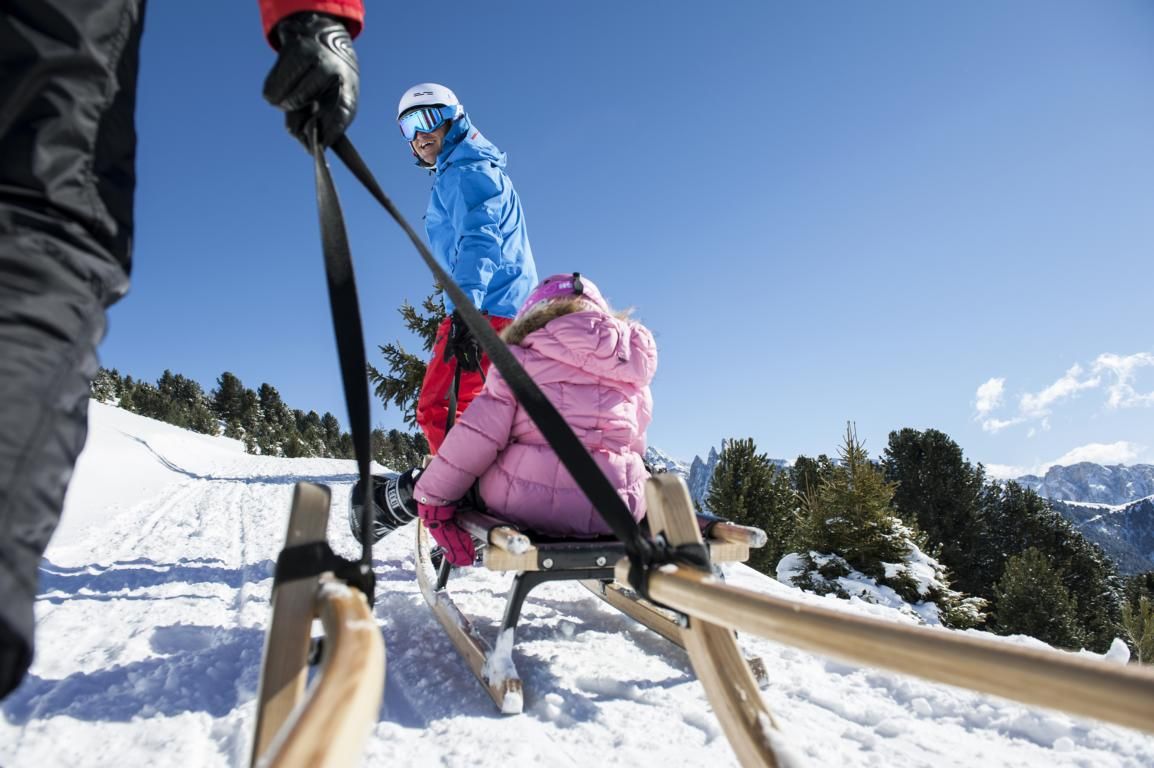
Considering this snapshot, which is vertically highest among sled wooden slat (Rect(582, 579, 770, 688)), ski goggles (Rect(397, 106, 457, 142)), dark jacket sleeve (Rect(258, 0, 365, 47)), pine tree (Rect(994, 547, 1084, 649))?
ski goggles (Rect(397, 106, 457, 142))

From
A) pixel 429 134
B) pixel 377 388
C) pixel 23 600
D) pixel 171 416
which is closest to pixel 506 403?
pixel 23 600

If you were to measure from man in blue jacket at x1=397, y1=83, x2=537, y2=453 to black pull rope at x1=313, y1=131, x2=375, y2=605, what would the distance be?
263 cm

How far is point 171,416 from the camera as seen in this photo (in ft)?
139

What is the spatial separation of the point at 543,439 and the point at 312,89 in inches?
59.6

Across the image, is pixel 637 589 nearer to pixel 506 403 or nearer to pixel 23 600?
pixel 23 600

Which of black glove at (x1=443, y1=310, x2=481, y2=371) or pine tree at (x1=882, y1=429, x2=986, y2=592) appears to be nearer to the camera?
black glove at (x1=443, y1=310, x2=481, y2=371)

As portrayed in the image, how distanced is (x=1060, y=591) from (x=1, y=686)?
1913 cm

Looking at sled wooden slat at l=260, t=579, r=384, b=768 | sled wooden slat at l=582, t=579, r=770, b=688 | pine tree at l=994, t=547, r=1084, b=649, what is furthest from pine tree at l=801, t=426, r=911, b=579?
pine tree at l=994, t=547, r=1084, b=649

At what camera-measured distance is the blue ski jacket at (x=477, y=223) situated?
146 inches

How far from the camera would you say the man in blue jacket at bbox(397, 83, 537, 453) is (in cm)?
371

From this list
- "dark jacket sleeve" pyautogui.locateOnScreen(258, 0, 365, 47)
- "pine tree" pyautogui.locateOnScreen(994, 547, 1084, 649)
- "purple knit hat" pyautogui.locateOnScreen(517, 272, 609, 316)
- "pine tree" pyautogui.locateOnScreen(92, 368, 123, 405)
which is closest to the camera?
"dark jacket sleeve" pyautogui.locateOnScreen(258, 0, 365, 47)

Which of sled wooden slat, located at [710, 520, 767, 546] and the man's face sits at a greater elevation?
the man's face

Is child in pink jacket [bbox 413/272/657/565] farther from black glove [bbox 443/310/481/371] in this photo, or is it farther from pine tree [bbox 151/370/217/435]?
pine tree [bbox 151/370/217/435]

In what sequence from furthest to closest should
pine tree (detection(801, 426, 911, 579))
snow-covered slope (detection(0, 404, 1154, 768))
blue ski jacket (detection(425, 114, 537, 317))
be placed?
pine tree (detection(801, 426, 911, 579))
blue ski jacket (detection(425, 114, 537, 317))
snow-covered slope (detection(0, 404, 1154, 768))
